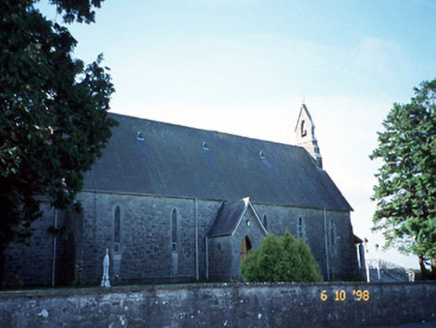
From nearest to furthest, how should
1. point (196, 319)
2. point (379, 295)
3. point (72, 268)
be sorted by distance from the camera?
point (196, 319) < point (379, 295) < point (72, 268)

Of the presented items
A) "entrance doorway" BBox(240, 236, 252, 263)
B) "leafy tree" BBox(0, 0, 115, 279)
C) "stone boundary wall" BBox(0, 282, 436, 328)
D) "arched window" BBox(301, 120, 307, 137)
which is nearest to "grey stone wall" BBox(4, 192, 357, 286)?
"entrance doorway" BBox(240, 236, 252, 263)

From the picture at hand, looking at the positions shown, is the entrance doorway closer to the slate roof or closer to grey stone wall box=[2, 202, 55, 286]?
the slate roof

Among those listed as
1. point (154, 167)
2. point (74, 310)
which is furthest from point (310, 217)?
point (74, 310)

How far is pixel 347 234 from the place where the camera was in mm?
40344

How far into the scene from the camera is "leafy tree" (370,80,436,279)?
2959 cm

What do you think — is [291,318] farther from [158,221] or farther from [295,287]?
[158,221]

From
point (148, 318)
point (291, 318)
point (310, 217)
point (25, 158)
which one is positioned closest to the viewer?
point (148, 318)

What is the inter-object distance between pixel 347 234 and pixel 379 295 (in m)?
23.0

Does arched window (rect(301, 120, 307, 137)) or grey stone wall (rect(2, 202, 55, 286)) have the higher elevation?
arched window (rect(301, 120, 307, 137))

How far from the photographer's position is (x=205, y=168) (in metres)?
33.7

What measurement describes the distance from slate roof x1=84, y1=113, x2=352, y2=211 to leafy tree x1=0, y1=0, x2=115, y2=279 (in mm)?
9014

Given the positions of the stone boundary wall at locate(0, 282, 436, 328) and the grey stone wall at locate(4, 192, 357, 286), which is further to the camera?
the grey stone wall at locate(4, 192, 357, 286)
